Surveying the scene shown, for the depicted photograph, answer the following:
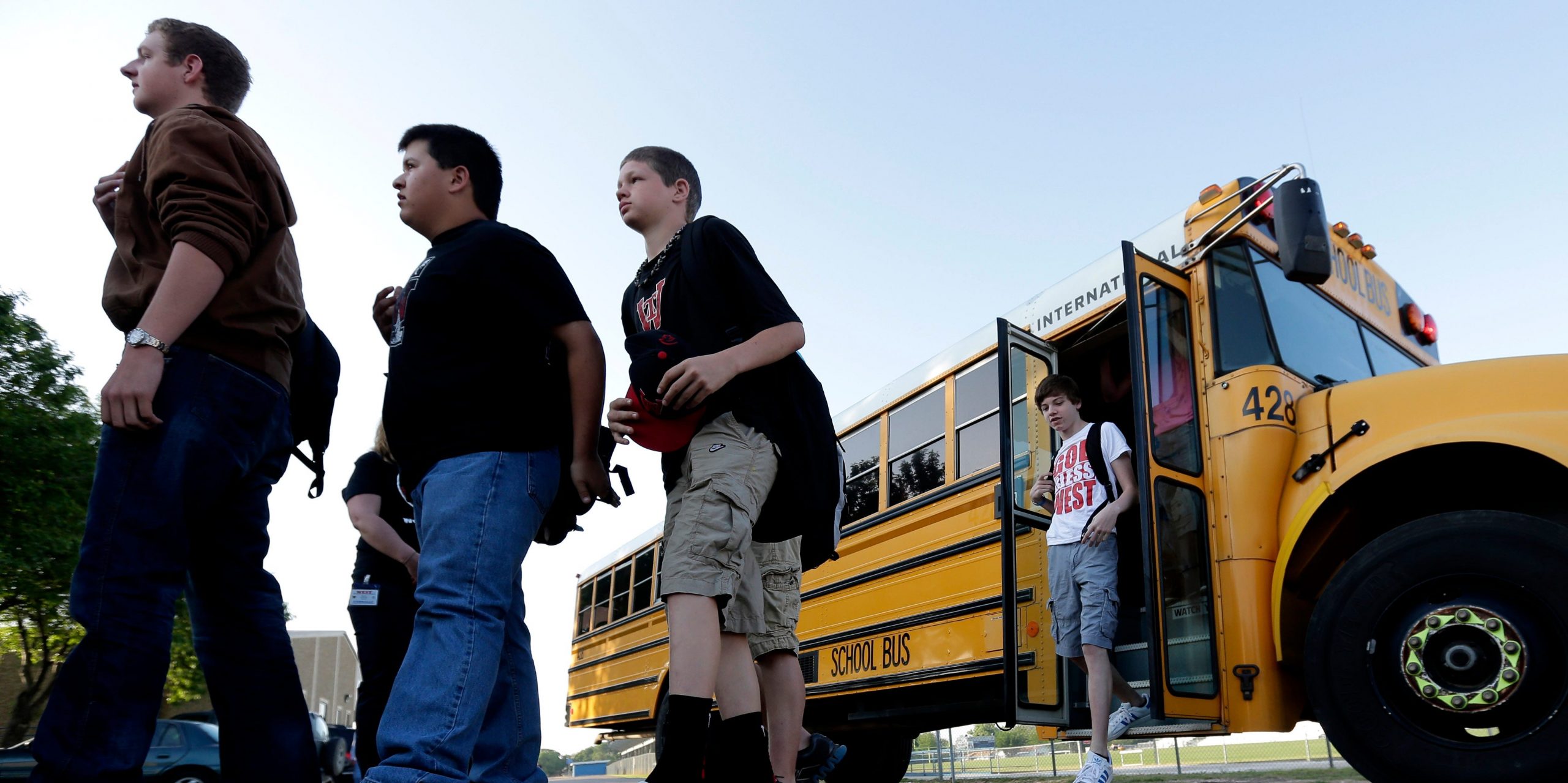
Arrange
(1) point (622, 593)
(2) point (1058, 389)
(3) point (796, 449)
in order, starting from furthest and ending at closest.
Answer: (1) point (622, 593) → (2) point (1058, 389) → (3) point (796, 449)

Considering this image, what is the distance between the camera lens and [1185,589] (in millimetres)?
4012

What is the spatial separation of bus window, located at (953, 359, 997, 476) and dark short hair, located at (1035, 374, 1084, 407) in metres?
0.35

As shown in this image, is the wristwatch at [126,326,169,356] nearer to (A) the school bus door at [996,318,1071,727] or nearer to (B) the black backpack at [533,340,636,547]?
(B) the black backpack at [533,340,636,547]

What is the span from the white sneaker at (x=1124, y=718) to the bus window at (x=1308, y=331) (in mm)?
1407

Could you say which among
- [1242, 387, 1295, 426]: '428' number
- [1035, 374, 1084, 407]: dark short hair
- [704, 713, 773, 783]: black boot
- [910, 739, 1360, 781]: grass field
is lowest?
[910, 739, 1360, 781]: grass field

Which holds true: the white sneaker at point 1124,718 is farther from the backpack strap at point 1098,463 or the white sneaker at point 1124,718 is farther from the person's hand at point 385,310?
the person's hand at point 385,310

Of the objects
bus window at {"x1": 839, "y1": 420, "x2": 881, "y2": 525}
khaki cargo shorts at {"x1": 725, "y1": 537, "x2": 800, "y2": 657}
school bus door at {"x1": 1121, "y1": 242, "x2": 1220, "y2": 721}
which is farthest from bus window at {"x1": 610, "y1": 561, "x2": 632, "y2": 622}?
khaki cargo shorts at {"x1": 725, "y1": 537, "x2": 800, "y2": 657}

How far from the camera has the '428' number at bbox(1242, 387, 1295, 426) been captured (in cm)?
392

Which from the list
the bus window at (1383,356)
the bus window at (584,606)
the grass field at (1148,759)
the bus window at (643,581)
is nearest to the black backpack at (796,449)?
the bus window at (1383,356)

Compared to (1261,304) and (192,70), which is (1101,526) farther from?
(192,70)

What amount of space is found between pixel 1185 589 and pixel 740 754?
241cm

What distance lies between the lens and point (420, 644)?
1901 mm

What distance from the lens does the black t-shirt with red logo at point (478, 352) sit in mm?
2098

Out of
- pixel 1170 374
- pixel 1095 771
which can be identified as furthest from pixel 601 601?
pixel 1170 374
